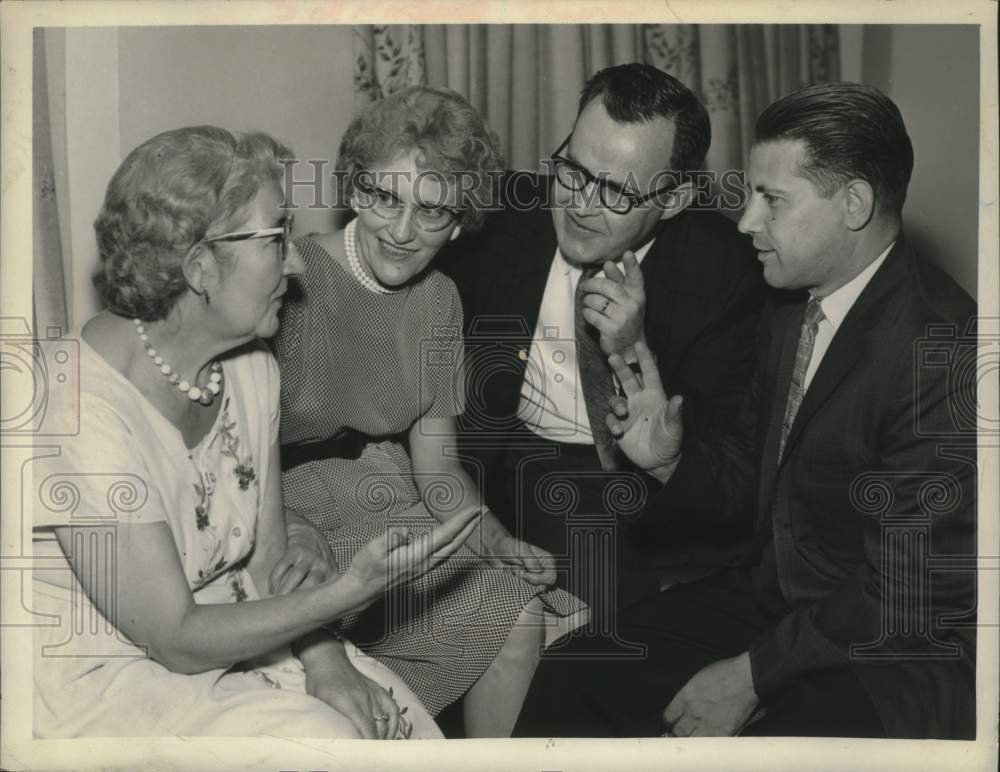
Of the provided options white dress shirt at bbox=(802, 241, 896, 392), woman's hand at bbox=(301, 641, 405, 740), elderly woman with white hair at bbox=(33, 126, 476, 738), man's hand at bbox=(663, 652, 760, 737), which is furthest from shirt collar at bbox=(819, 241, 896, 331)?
woman's hand at bbox=(301, 641, 405, 740)

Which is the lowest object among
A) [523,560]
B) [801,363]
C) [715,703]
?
[715,703]

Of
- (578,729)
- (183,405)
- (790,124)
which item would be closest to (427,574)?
(578,729)

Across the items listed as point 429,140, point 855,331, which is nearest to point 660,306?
point 855,331

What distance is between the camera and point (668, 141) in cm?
185

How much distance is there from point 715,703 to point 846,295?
72 cm

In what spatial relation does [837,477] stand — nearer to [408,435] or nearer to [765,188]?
[765,188]

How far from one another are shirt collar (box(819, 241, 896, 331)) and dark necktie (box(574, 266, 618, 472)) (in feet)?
1.26

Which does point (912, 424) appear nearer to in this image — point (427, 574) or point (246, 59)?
point (427, 574)

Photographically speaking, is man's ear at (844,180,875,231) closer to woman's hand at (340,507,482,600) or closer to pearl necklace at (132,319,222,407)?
woman's hand at (340,507,482,600)

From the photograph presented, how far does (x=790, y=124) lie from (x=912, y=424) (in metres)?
0.53

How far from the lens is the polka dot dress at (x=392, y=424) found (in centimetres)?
186

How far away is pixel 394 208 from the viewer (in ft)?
5.95

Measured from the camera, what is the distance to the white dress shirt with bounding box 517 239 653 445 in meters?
1.93

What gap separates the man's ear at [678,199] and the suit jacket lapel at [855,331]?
338 millimetres
